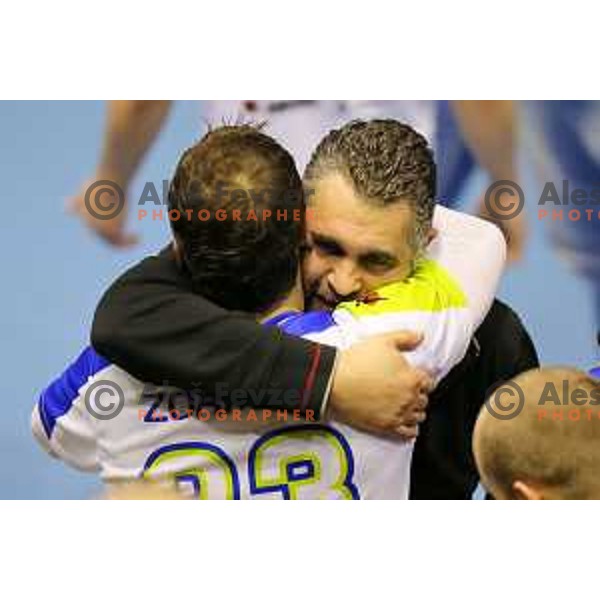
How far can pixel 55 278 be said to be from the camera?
131 cm

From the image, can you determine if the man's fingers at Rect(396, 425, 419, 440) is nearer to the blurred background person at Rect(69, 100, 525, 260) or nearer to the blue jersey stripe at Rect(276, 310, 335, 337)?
the blue jersey stripe at Rect(276, 310, 335, 337)

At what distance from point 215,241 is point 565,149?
555mm

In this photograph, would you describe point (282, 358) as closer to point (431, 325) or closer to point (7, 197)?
point (431, 325)

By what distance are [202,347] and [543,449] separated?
15.7 inches

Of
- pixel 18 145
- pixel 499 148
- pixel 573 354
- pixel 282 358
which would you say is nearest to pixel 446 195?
pixel 499 148

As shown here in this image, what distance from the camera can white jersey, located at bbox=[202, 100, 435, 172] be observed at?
129cm

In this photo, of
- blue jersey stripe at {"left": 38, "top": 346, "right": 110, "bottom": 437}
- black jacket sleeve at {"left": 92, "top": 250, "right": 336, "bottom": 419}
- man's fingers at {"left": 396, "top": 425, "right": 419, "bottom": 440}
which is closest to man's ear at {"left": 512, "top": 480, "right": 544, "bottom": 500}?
man's fingers at {"left": 396, "top": 425, "right": 419, "bottom": 440}

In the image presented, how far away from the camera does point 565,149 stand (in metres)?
1.30
